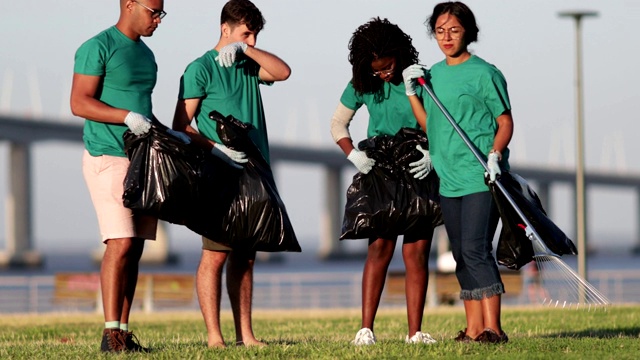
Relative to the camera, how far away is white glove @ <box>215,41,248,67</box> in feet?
22.4

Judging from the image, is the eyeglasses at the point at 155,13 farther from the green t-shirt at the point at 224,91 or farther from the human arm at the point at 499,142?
the human arm at the point at 499,142

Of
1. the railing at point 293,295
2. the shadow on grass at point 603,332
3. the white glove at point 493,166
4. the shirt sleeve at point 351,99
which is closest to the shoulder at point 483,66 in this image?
the white glove at point 493,166

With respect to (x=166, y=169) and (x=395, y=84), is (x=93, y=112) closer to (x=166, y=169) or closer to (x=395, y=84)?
(x=166, y=169)

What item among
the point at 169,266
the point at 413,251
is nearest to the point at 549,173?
the point at 169,266

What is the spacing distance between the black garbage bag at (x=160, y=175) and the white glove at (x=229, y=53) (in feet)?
1.65

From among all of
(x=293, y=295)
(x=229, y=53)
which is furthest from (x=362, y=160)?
(x=293, y=295)

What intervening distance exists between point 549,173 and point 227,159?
6358cm

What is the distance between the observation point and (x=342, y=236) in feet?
23.7

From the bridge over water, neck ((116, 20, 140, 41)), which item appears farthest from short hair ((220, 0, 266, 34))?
the bridge over water

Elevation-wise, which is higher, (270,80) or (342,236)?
(270,80)

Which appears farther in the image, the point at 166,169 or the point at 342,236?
the point at 342,236

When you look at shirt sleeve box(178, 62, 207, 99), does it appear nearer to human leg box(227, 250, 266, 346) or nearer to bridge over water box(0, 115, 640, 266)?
human leg box(227, 250, 266, 346)

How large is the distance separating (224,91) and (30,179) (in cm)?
6228

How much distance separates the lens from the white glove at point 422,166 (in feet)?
23.4
